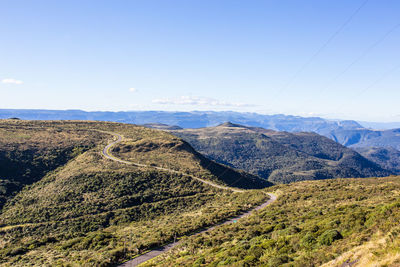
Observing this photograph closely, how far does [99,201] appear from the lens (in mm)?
45375

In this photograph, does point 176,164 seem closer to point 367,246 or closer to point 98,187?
point 98,187

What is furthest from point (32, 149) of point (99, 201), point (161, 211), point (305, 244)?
point (305, 244)

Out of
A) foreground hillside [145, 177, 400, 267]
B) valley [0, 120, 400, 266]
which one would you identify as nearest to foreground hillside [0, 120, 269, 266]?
valley [0, 120, 400, 266]

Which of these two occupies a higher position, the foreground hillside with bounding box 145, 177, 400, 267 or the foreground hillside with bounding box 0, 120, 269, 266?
the foreground hillside with bounding box 145, 177, 400, 267

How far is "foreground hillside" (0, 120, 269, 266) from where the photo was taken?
26172 millimetres

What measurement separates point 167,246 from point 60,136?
77.4 metres

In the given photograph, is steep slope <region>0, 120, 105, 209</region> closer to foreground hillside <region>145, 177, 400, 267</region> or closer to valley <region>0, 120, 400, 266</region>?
valley <region>0, 120, 400, 266</region>

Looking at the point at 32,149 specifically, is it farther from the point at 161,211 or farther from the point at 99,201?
the point at 161,211

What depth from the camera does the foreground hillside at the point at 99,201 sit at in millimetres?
26172

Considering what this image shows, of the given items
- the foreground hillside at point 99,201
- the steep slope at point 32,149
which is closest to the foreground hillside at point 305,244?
the foreground hillside at point 99,201

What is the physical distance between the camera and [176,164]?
6856 cm

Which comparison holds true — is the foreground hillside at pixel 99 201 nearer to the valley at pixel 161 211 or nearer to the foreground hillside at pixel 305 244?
the valley at pixel 161 211

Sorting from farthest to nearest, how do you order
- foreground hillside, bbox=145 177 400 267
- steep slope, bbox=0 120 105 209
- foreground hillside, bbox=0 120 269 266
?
steep slope, bbox=0 120 105 209, foreground hillside, bbox=0 120 269 266, foreground hillside, bbox=145 177 400 267

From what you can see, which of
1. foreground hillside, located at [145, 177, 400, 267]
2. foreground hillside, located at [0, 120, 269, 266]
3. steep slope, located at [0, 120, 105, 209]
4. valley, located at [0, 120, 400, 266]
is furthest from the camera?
A: steep slope, located at [0, 120, 105, 209]
